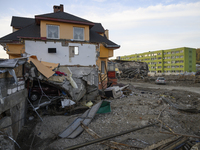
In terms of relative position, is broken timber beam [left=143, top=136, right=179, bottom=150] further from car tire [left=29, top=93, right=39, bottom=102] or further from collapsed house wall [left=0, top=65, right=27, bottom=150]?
car tire [left=29, top=93, right=39, bottom=102]

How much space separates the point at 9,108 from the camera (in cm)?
494

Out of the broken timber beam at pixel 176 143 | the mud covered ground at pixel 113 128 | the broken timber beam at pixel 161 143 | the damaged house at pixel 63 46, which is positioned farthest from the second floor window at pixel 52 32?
the broken timber beam at pixel 176 143

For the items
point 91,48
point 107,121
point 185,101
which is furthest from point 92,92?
point 185,101

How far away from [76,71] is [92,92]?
7.30ft

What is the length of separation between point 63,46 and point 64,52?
52cm

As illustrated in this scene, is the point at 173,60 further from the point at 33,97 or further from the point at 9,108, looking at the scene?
the point at 9,108

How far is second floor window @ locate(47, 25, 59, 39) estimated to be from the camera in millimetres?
12052

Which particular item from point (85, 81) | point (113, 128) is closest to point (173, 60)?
point (85, 81)

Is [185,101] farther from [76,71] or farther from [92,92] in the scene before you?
[76,71]

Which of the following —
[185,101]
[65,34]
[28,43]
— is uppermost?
[65,34]

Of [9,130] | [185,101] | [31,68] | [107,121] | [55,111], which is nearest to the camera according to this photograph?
[9,130]

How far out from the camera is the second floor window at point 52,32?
12052 millimetres

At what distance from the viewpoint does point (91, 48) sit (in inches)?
490

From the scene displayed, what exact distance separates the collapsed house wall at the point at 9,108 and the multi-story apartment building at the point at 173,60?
71410 mm
